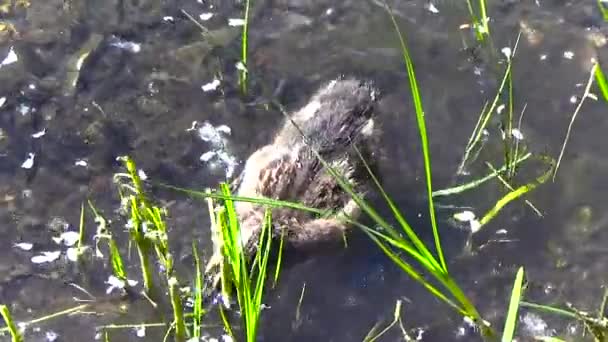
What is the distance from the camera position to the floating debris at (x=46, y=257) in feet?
16.6

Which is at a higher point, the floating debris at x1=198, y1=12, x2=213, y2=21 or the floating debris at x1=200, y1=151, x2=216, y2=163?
the floating debris at x1=198, y1=12, x2=213, y2=21

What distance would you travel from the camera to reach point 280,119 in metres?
5.82

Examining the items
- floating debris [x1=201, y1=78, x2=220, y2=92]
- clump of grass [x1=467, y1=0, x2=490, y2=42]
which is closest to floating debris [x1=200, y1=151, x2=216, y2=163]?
floating debris [x1=201, y1=78, x2=220, y2=92]

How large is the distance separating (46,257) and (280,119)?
5.56 feet

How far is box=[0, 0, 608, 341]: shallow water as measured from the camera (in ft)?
16.3

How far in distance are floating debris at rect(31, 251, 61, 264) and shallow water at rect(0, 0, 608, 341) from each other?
0.04 m

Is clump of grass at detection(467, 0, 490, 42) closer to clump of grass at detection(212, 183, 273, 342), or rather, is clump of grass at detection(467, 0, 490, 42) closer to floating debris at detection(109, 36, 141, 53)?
clump of grass at detection(212, 183, 273, 342)

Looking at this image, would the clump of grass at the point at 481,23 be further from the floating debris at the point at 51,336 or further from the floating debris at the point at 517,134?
the floating debris at the point at 51,336

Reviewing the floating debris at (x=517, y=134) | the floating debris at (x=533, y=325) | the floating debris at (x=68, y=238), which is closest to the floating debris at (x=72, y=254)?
the floating debris at (x=68, y=238)

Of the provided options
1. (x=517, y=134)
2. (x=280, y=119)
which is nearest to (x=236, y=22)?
(x=280, y=119)

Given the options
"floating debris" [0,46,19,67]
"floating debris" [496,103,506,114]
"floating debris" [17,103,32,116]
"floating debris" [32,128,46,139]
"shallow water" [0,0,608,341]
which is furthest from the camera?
"floating debris" [0,46,19,67]

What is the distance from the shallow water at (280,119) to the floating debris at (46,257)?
0.04 m

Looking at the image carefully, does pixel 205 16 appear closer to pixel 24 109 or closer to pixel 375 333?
pixel 24 109

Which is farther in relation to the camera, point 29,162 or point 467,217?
point 29,162
